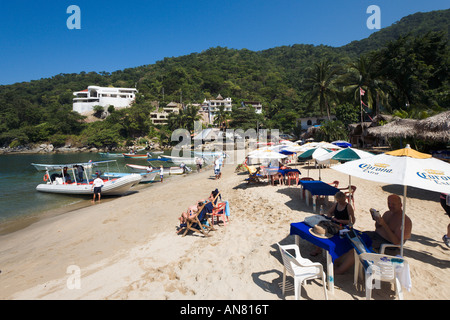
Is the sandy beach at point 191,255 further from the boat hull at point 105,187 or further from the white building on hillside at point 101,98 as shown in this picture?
the white building on hillside at point 101,98

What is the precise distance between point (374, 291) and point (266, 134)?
2203 inches

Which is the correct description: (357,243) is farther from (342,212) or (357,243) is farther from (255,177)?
(255,177)

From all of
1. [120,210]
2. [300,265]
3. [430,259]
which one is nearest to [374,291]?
[300,265]

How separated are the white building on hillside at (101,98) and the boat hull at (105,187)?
78.5 metres

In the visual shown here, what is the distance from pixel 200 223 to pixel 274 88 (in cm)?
9373

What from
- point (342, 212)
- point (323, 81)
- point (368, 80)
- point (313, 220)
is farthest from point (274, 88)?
point (313, 220)

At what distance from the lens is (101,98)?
8488 centimetres

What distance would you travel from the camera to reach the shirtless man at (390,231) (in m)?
3.76

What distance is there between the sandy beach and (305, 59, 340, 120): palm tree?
26.0 meters

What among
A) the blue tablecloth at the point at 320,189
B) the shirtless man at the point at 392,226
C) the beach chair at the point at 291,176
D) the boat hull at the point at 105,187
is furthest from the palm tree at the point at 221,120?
the shirtless man at the point at 392,226

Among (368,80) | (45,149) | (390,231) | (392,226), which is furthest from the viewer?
(45,149)

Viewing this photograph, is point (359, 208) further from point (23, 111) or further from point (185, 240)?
point (23, 111)

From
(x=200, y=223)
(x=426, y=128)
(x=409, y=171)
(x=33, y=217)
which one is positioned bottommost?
A: (x=33, y=217)

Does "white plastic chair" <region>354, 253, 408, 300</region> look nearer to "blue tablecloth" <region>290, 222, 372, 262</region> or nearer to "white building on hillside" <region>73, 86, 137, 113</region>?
"blue tablecloth" <region>290, 222, 372, 262</region>
